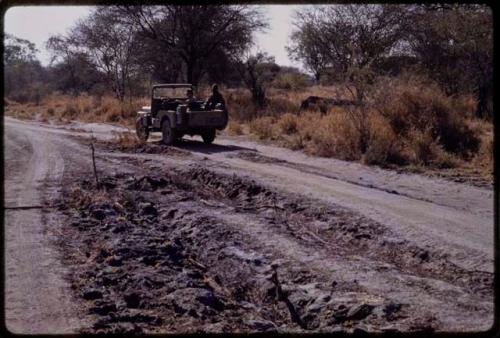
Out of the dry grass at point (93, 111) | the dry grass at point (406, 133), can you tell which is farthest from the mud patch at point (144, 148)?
the dry grass at point (93, 111)

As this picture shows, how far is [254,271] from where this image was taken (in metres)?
7.59

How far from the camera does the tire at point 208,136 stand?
1939 centimetres

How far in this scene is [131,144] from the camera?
19078mm

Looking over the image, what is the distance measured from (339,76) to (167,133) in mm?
5257

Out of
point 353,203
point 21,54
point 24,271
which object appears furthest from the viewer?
point 21,54

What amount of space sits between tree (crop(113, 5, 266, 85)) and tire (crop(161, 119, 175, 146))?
14.3 m

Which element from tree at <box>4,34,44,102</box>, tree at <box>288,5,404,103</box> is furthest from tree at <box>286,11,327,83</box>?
tree at <box>4,34,44,102</box>

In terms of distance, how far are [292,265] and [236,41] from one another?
27414 mm

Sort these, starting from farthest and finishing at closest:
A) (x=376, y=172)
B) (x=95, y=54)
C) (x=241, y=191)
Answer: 1. (x=95, y=54)
2. (x=376, y=172)
3. (x=241, y=191)

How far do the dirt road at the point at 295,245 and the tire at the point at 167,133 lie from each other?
3.89 meters

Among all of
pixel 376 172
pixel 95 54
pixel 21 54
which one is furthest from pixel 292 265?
pixel 21 54

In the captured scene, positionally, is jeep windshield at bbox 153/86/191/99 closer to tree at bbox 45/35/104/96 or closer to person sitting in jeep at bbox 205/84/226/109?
person sitting in jeep at bbox 205/84/226/109

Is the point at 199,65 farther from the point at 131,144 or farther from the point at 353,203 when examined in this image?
the point at 353,203

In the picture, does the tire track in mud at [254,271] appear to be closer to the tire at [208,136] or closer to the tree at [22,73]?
the tire at [208,136]
